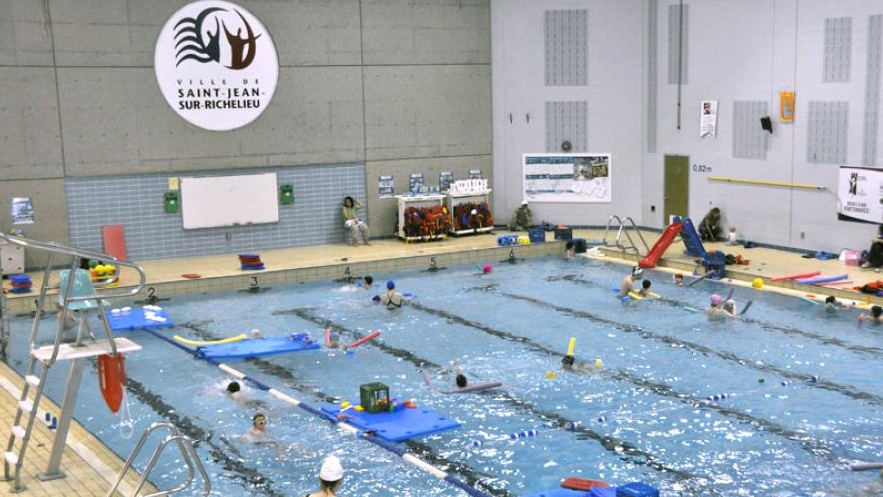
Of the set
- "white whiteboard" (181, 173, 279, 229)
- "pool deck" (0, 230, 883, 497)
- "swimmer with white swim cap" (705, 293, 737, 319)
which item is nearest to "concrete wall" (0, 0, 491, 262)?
"white whiteboard" (181, 173, 279, 229)

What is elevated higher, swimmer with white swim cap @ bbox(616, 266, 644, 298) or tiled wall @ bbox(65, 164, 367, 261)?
A: tiled wall @ bbox(65, 164, 367, 261)

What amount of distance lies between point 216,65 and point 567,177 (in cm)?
733

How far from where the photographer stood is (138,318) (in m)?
15.0

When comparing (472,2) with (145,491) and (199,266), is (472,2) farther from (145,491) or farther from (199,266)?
(145,491)

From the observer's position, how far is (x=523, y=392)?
11.4m

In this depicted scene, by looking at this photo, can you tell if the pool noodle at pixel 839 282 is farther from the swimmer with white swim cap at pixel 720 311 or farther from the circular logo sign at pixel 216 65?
the circular logo sign at pixel 216 65

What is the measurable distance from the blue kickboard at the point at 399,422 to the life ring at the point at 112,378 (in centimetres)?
290

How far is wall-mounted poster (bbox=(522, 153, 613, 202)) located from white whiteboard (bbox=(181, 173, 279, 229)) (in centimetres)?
536

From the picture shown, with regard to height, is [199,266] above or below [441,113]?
below

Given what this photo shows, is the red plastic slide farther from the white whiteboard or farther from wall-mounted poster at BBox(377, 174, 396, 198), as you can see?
the white whiteboard

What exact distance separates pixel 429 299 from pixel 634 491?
Result: 9.14 meters

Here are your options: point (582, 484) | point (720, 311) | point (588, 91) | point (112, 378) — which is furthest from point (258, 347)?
point (588, 91)

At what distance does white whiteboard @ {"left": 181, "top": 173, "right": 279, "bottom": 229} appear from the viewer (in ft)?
61.7

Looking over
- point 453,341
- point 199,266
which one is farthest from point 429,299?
point 199,266
